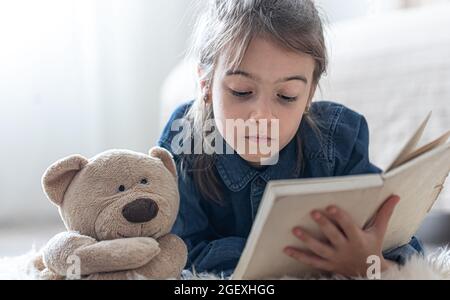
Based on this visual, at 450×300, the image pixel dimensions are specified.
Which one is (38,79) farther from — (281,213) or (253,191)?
(281,213)

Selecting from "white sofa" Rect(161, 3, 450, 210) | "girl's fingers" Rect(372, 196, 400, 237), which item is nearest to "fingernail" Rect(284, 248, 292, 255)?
"girl's fingers" Rect(372, 196, 400, 237)

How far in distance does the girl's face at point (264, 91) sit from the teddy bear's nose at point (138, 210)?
0.60ft

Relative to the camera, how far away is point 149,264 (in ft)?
2.67

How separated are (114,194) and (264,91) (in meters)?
0.24

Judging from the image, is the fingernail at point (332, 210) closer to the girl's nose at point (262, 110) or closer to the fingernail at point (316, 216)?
the fingernail at point (316, 216)

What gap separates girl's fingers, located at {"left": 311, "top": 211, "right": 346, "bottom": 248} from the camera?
0.71 m

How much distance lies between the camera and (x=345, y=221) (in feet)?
2.39

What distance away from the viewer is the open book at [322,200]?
652 millimetres

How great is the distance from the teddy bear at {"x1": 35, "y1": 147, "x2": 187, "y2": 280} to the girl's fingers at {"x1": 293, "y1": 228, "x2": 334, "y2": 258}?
190 mm

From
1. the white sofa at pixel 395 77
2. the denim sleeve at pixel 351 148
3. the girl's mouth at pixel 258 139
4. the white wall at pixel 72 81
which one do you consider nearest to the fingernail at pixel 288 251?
the girl's mouth at pixel 258 139

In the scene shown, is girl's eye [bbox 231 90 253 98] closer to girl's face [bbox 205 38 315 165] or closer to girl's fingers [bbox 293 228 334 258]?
girl's face [bbox 205 38 315 165]

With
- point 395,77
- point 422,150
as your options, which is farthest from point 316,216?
point 395,77

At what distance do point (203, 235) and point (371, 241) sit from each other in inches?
13.1

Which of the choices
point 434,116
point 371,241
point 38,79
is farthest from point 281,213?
point 38,79
